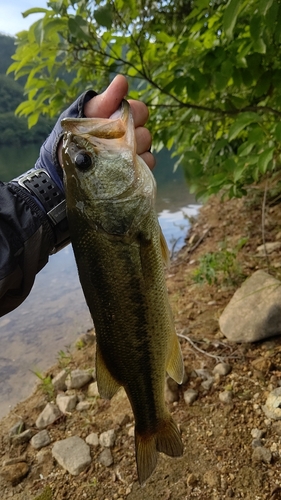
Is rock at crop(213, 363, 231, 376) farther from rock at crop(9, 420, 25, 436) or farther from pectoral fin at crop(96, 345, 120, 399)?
rock at crop(9, 420, 25, 436)

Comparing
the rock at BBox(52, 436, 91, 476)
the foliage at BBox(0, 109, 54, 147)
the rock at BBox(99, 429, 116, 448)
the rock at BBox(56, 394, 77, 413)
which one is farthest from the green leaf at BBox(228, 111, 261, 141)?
the foliage at BBox(0, 109, 54, 147)

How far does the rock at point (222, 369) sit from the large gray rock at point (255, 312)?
14.2 inches

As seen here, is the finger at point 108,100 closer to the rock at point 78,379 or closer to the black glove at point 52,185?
the black glove at point 52,185

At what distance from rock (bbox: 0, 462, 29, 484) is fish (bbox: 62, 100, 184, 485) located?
1.62m

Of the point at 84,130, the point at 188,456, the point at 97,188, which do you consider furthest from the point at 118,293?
the point at 188,456

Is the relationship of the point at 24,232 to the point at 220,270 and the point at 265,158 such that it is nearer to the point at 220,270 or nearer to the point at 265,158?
the point at 265,158

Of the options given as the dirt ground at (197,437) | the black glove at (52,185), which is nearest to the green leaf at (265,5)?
the black glove at (52,185)

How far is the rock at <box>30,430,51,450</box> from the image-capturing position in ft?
10.6

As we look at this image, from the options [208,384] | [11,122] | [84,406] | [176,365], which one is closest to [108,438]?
[84,406]

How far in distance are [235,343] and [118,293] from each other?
7.54 feet

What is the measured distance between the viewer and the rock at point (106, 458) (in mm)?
2899

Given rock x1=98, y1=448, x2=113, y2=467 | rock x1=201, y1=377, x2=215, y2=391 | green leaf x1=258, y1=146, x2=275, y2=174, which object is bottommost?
rock x1=201, y1=377, x2=215, y2=391

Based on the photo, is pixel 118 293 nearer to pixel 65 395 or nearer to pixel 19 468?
pixel 19 468

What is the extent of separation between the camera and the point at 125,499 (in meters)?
2.60
